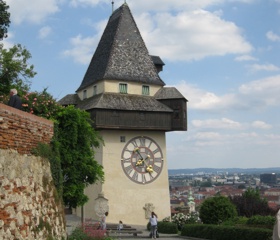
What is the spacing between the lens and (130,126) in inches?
1326

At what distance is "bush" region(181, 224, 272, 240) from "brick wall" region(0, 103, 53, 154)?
9.74 m

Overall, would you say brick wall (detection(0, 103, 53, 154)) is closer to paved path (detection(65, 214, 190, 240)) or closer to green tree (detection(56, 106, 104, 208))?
green tree (detection(56, 106, 104, 208))

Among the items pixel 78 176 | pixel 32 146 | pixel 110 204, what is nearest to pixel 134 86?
pixel 110 204

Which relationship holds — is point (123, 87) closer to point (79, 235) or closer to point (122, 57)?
point (122, 57)

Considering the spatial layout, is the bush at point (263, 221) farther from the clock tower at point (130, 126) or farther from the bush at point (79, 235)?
the clock tower at point (130, 126)

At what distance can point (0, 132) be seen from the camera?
10.1 metres

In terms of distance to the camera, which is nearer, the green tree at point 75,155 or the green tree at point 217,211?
the green tree at point 75,155

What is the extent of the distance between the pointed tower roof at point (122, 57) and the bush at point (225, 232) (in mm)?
13612

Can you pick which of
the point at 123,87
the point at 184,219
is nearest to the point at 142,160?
the point at 123,87

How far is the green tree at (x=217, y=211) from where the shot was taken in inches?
1033

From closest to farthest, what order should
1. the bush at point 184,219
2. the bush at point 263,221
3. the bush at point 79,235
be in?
the bush at point 79,235 < the bush at point 263,221 < the bush at point 184,219

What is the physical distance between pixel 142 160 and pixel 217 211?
30.5ft

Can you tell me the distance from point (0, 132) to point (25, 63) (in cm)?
1877

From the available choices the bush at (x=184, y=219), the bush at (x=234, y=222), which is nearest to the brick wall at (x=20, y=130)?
the bush at (x=234, y=222)
